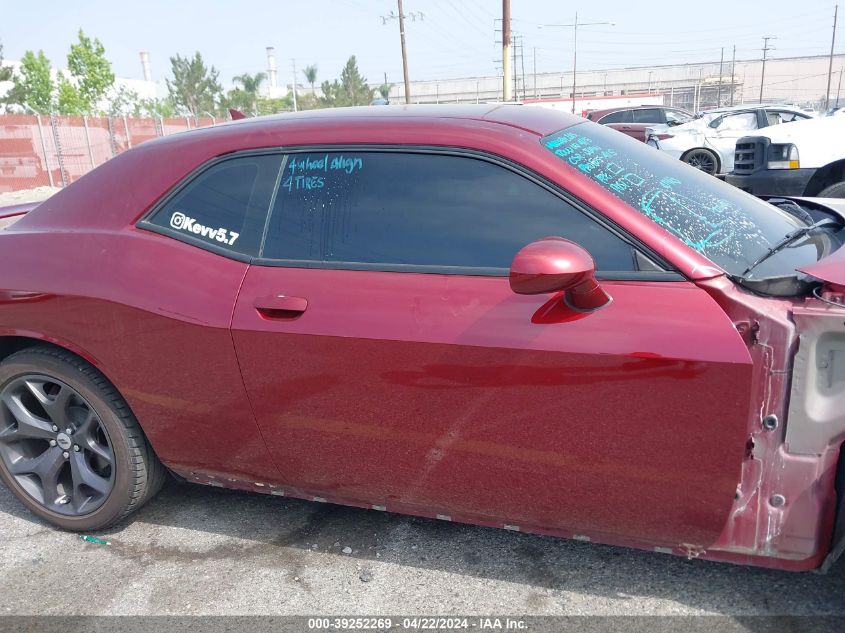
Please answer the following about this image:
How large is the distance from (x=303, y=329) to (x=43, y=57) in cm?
5508

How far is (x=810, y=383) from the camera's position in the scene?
182cm

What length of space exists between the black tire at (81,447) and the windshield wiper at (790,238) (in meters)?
2.30

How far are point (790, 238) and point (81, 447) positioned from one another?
2805 mm

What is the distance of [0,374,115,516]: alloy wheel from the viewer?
2.76 m

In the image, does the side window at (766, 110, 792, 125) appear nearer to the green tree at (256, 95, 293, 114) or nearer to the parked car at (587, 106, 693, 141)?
the parked car at (587, 106, 693, 141)

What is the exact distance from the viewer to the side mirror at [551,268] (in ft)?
5.83

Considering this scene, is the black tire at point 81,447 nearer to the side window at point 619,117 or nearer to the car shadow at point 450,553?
the car shadow at point 450,553

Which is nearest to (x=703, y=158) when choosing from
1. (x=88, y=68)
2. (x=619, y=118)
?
(x=619, y=118)

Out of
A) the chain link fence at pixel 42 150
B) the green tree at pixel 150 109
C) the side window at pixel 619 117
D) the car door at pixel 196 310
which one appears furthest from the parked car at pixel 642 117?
the green tree at pixel 150 109

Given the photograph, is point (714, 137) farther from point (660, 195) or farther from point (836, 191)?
point (660, 195)

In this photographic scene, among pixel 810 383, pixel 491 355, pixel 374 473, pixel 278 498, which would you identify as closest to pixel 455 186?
pixel 491 355

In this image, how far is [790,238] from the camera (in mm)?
2297

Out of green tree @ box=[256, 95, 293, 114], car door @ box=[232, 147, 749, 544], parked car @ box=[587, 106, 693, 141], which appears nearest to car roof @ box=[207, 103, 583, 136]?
car door @ box=[232, 147, 749, 544]

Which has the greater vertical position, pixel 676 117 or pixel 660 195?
pixel 660 195
